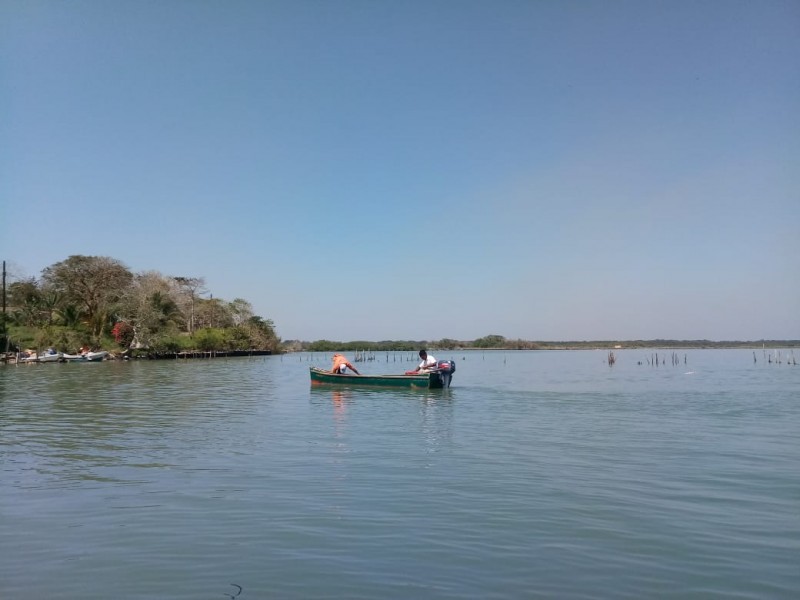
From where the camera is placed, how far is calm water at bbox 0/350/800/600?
592 cm

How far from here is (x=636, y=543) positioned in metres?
6.96

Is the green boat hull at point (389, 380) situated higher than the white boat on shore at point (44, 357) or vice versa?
the white boat on shore at point (44, 357)

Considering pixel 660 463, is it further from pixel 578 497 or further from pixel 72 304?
pixel 72 304

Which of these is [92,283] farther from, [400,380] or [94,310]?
[400,380]

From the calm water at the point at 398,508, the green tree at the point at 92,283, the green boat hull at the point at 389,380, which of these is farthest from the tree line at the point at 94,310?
the calm water at the point at 398,508

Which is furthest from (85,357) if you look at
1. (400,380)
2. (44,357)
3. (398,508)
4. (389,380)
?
(398,508)

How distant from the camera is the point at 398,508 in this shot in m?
8.36

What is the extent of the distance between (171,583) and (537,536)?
12.9ft

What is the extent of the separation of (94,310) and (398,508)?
72927mm

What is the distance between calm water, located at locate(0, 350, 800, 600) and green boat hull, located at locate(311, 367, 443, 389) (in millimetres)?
9129

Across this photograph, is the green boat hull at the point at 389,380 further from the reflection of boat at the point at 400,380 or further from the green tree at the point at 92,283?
the green tree at the point at 92,283

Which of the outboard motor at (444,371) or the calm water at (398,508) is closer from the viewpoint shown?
the calm water at (398,508)

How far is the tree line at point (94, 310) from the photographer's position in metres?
62.8

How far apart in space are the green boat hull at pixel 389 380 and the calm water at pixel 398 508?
30.0ft
